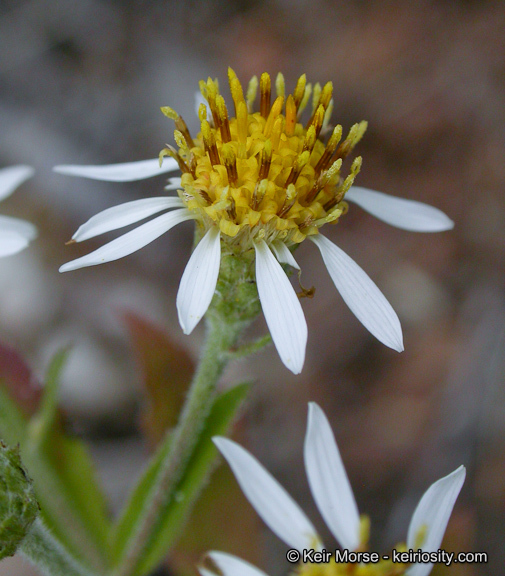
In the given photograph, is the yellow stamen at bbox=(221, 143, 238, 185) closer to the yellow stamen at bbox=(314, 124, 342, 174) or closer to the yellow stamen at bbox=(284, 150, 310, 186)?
the yellow stamen at bbox=(284, 150, 310, 186)

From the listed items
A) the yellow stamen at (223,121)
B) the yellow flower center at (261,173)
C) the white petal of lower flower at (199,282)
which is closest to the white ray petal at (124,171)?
the yellow flower center at (261,173)

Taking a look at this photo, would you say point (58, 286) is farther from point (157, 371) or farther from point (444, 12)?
point (444, 12)

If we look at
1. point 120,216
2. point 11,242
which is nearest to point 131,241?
point 120,216

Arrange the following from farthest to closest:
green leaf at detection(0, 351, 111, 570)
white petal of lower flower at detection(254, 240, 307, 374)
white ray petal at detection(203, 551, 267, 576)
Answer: green leaf at detection(0, 351, 111, 570), white ray petal at detection(203, 551, 267, 576), white petal of lower flower at detection(254, 240, 307, 374)

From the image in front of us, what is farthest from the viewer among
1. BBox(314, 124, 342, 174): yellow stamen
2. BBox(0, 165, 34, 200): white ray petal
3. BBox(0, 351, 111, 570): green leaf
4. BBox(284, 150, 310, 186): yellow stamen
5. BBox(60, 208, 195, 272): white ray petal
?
BBox(0, 165, 34, 200): white ray petal

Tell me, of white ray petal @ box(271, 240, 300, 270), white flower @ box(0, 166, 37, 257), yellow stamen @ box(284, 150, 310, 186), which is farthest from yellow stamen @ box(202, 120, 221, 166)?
white flower @ box(0, 166, 37, 257)

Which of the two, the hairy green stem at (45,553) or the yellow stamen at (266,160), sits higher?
the yellow stamen at (266,160)

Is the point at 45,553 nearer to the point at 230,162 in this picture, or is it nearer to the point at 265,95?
the point at 230,162

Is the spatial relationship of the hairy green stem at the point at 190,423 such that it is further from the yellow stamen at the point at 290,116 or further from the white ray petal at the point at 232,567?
the yellow stamen at the point at 290,116
